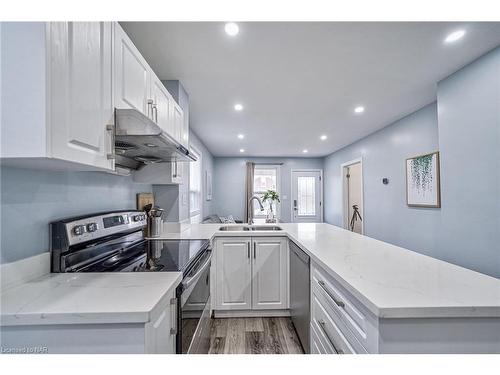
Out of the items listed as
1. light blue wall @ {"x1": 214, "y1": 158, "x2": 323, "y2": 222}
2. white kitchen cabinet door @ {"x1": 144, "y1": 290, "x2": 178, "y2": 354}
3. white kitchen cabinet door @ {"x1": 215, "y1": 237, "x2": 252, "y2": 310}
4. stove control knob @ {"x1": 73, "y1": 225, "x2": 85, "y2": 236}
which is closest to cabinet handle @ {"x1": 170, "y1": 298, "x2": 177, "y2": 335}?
white kitchen cabinet door @ {"x1": 144, "y1": 290, "x2": 178, "y2": 354}

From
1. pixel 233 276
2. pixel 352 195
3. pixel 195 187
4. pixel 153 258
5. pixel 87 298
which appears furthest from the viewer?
pixel 352 195

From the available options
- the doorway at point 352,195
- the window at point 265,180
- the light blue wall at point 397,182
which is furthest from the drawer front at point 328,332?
the window at point 265,180

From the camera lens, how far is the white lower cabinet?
2.36 meters

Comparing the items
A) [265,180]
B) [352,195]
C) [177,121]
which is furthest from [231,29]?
[265,180]

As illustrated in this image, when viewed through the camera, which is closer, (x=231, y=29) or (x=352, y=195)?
(x=231, y=29)

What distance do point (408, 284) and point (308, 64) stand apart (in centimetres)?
179

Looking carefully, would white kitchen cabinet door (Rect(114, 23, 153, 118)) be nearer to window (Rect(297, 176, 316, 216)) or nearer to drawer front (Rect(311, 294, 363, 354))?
drawer front (Rect(311, 294, 363, 354))

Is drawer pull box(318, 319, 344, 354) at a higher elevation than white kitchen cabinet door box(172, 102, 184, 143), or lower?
lower

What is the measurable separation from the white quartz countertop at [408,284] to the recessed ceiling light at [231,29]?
1.58 meters

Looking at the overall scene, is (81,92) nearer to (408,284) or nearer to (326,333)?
(408,284)

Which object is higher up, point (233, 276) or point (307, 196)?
point (307, 196)

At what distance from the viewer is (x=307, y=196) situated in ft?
23.0

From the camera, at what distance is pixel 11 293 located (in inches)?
33.3

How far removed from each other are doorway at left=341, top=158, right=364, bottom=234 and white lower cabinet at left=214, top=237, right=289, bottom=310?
10.8 ft
